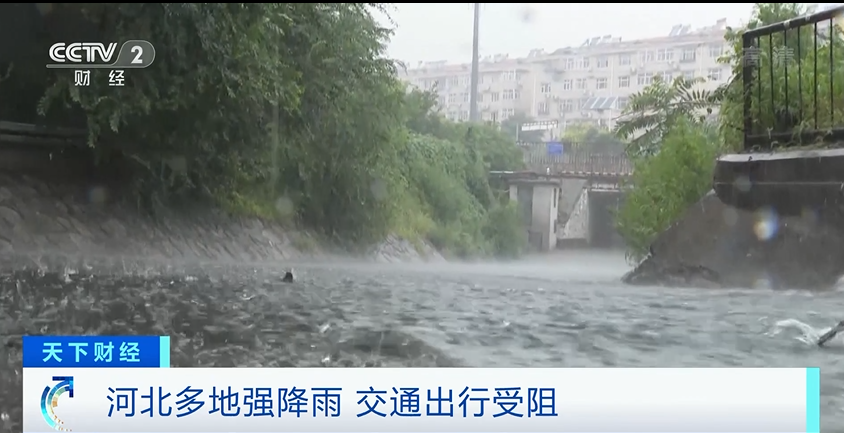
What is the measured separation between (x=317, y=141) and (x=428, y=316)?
35 cm

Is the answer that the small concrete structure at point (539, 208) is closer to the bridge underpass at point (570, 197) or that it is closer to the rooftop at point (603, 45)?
the bridge underpass at point (570, 197)

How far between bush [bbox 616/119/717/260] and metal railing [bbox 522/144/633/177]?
3 cm

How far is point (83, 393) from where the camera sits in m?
1.19

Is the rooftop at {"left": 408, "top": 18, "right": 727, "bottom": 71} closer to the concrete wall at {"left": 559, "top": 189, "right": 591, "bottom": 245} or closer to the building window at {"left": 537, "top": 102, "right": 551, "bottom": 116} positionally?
the building window at {"left": 537, "top": 102, "right": 551, "bottom": 116}

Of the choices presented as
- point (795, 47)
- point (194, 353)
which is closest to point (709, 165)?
point (795, 47)

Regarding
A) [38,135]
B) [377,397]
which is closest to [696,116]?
[377,397]

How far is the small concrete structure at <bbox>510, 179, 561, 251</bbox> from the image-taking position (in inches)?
52.9

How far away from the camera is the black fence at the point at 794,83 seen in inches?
52.1

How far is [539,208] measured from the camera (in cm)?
135

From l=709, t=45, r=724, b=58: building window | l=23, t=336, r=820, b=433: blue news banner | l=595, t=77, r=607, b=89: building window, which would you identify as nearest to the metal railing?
l=595, t=77, r=607, b=89: building window

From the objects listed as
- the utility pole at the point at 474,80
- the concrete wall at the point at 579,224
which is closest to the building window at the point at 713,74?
the concrete wall at the point at 579,224

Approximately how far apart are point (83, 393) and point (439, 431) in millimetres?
520

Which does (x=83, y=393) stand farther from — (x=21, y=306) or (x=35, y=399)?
(x=21, y=306)

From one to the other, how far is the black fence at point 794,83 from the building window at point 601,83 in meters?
0.22
